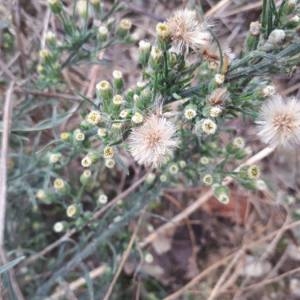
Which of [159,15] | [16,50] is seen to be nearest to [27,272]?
[16,50]

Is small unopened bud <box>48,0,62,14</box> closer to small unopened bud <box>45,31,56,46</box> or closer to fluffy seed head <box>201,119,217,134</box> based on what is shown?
small unopened bud <box>45,31,56,46</box>

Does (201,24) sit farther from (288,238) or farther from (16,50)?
(288,238)

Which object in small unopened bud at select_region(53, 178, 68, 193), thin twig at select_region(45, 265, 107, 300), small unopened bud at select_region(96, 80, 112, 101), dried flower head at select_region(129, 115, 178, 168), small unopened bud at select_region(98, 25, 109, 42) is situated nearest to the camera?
dried flower head at select_region(129, 115, 178, 168)

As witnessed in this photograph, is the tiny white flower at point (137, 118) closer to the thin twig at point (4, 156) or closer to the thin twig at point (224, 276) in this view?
the thin twig at point (4, 156)

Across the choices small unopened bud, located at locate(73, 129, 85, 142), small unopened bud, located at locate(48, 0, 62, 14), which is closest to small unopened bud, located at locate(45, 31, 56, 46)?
small unopened bud, located at locate(48, 0, 62, 14)

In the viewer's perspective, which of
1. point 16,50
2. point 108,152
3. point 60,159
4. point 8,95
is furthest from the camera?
point 16,50
